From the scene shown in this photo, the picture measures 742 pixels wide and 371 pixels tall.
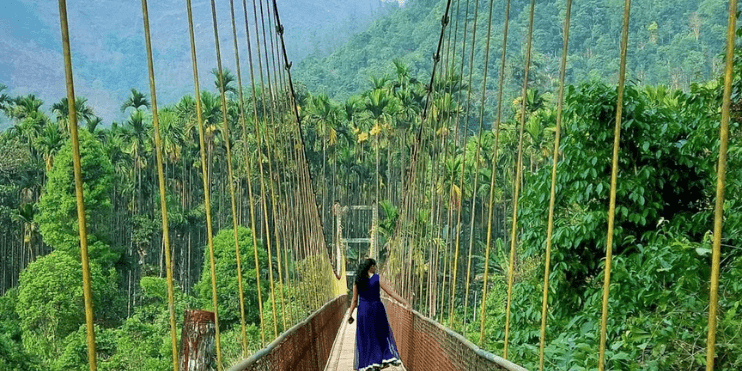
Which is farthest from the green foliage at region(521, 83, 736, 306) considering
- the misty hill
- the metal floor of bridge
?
the misty hill

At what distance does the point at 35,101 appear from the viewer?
51438 millimetres

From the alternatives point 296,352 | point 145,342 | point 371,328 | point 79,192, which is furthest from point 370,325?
point 145,342

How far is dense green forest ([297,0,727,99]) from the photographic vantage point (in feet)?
226

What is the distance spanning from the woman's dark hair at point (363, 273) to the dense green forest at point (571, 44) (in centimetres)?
4995

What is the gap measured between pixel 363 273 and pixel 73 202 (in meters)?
34.0

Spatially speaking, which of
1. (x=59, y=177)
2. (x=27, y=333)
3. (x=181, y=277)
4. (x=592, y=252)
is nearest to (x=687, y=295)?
(x=592, y=252)

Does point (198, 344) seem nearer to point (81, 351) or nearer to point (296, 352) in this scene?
point (296, 352)

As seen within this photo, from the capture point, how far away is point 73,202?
3969cm

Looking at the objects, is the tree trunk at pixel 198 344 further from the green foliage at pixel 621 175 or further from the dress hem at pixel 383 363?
the dress hem at pixel 383 363

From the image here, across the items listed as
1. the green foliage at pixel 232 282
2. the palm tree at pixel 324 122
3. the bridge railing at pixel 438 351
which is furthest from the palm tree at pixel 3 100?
the bridge railing at pixel 438 351

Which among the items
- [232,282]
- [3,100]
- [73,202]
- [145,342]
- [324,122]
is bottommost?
[145,342]

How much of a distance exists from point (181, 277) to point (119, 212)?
15.0ft

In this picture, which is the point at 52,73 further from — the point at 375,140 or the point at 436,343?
the point at 436,343

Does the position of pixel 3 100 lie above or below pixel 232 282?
above
